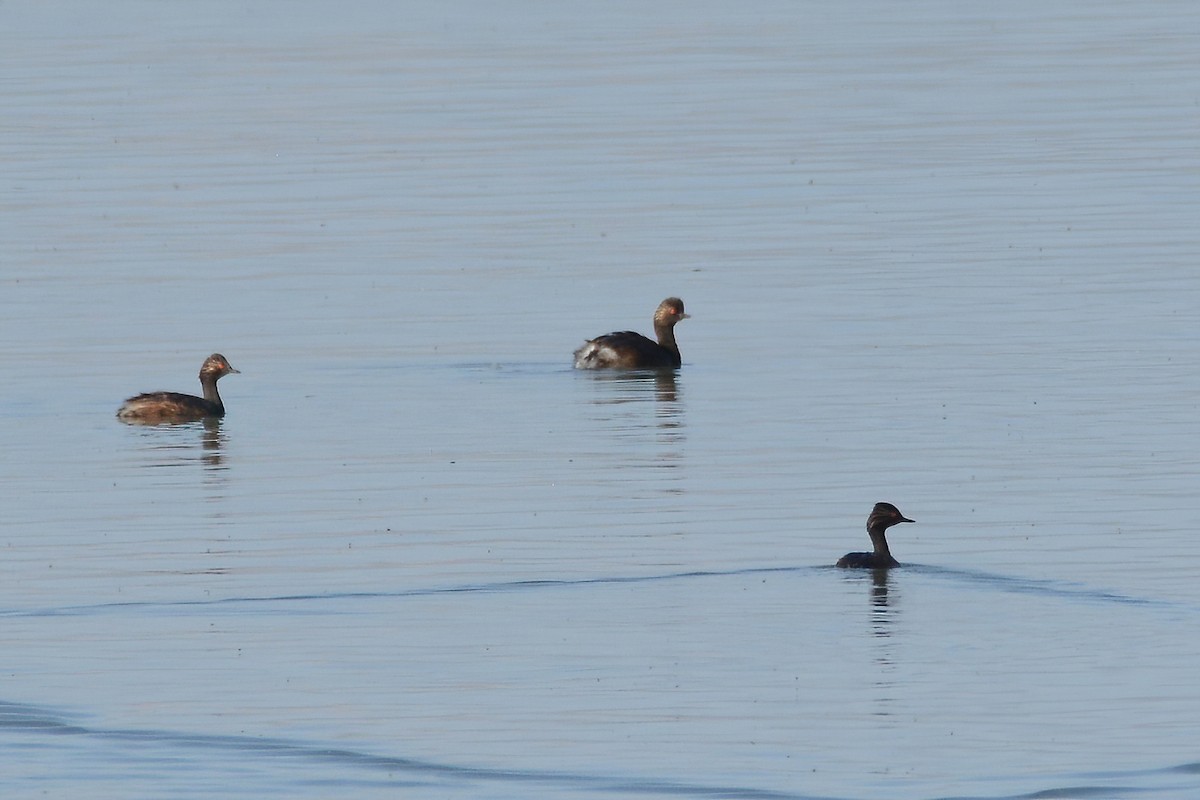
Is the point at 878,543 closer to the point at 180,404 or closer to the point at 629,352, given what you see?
the point at 180,404

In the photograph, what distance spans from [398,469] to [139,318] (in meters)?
8.51

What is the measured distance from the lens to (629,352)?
25.2m

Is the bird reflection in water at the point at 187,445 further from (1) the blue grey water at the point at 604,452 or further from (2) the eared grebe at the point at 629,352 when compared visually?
(2) the eared grebe at the point at 629,352

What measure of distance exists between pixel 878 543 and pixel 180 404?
8.11 m

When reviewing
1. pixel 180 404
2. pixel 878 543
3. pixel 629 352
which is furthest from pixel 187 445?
pixel 878 543

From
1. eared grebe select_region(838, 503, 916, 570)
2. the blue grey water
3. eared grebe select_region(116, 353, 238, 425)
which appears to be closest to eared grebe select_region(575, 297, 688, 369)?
the blue grey water

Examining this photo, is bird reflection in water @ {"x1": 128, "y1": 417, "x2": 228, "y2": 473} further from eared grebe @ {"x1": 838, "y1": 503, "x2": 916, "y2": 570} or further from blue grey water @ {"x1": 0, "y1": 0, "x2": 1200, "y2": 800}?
eared grebe @ {"x1": 838, "y1": 503, "x2": 916, "y2": 570}

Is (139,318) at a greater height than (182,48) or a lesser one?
lesser

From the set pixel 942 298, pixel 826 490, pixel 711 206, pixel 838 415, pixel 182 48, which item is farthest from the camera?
pixel 182 48

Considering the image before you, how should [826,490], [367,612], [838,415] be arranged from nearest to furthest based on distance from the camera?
[367,612]
[826,490]
[838,415]

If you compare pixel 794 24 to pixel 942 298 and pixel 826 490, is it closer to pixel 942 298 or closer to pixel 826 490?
pixel 942 298

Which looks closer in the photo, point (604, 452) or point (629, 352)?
point (604, 452)

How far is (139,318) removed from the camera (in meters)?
28.2

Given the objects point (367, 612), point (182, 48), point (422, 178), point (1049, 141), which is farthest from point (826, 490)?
point (182, 48)
